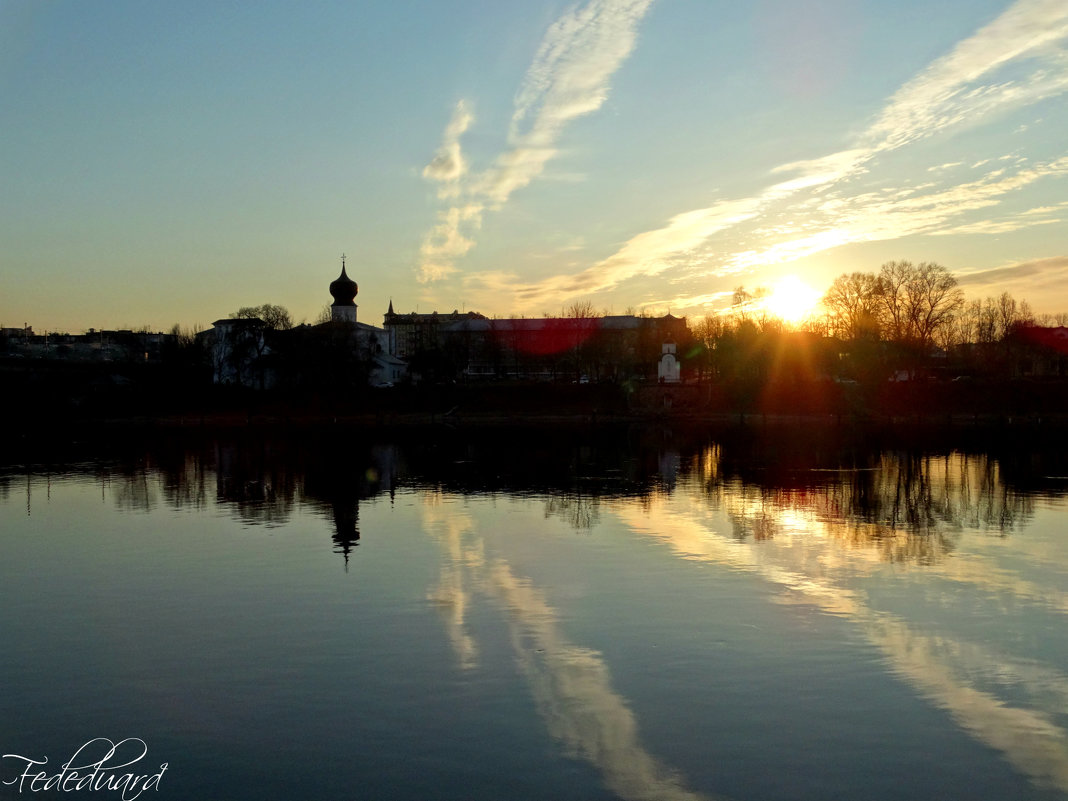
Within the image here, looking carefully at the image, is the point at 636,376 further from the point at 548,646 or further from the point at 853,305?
the point at 548,646

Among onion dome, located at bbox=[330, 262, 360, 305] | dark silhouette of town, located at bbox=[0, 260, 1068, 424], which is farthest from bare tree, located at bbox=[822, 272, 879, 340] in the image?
onion dome, located at bbox=[330, 262, 360, 305]

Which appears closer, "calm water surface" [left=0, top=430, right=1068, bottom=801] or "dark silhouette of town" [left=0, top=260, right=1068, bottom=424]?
"calm water surface" [left=0, top=430, right=1068, bottom=801]

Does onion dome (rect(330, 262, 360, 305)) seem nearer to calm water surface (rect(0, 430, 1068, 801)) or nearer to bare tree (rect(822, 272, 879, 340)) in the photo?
bare tree (rect(822, 272, 879, 340))

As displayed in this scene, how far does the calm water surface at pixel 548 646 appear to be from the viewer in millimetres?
11156

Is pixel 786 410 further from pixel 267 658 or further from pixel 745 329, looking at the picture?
pixel 267 658

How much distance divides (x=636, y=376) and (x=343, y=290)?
44916 millimetres

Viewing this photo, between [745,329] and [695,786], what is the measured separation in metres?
93.3

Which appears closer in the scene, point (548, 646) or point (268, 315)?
point (548, 646)

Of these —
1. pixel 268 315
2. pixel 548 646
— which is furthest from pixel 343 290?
pixel 548 646

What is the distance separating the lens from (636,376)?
11825cm

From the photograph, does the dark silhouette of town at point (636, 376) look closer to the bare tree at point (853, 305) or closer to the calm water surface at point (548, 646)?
the bare tree at point (853, 305)

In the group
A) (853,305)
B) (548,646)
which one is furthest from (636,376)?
(548,646)

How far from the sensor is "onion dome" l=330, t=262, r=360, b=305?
134875 mm

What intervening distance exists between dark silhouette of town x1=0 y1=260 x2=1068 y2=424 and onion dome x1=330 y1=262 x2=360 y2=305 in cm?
793
